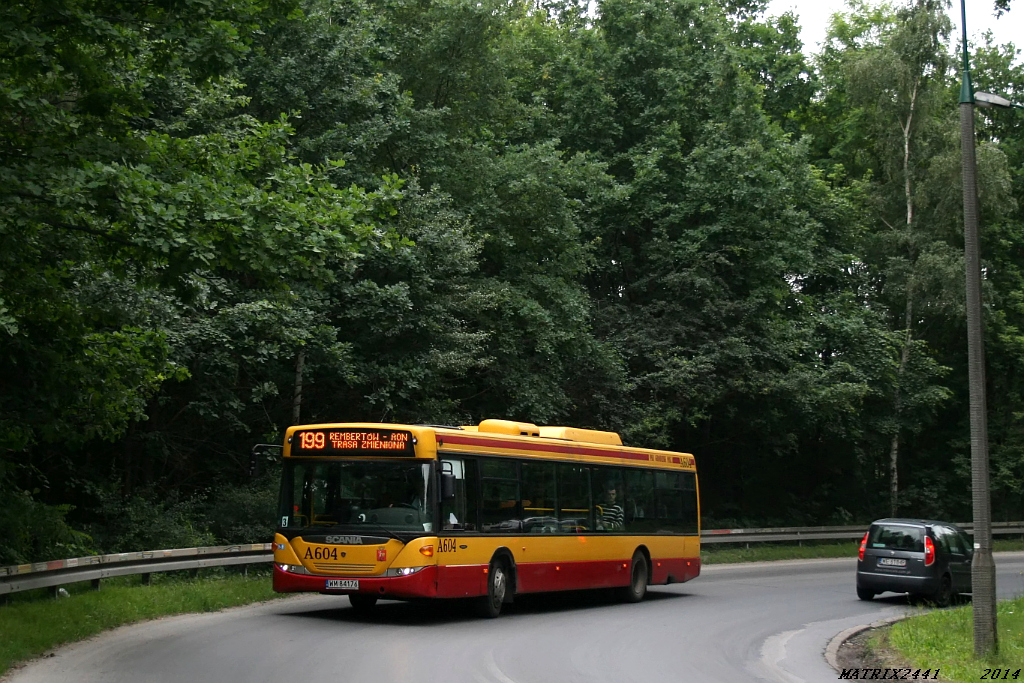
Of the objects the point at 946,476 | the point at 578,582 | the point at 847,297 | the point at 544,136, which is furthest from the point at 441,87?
the point at 946,476

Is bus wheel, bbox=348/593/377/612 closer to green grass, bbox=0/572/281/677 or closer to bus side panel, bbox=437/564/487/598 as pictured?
bus side panel, bbox=437/564/487/598

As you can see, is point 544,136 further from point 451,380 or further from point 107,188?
point 107,188

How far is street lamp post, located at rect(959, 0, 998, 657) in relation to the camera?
487 inches

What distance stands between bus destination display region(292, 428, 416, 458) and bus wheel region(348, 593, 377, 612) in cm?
249

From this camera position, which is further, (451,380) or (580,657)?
(451,380)

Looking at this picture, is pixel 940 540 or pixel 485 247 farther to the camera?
pixel 485 247

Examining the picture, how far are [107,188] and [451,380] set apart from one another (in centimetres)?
1566

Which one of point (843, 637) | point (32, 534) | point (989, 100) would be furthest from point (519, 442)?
point (989, 100)

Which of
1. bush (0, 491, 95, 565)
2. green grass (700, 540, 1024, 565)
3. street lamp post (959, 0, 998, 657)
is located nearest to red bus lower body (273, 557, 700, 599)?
bush (0, 491, 95, 565)

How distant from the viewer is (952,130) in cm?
4266

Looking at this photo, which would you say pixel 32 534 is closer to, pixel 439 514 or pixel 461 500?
pixel 439 514

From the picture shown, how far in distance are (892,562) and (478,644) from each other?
34.2 feet

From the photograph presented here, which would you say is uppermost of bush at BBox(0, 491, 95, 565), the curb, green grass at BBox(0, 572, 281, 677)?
bush at BBox(0, 491, 95, 565)

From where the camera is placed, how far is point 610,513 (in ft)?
65.9
